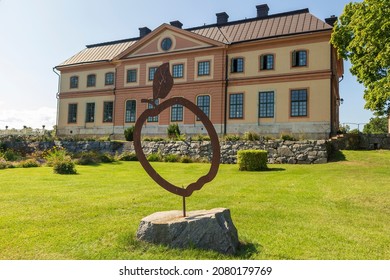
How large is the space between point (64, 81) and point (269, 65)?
22.3 m

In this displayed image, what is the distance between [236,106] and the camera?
28.4 metres

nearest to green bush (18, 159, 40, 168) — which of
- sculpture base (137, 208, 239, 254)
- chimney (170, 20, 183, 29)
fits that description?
sculpture base (137, 208, 239, 254)

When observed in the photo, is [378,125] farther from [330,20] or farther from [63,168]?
[63,168]

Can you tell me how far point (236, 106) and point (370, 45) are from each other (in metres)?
13.9

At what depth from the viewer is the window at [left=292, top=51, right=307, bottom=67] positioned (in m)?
25.8

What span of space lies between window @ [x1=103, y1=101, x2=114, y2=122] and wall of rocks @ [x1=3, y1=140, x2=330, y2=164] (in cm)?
856

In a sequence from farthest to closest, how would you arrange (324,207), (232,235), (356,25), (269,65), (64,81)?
(64,81) → (269,65) → (356,25) → (324,207) → (232,235)

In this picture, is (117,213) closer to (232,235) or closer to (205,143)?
(232,235)

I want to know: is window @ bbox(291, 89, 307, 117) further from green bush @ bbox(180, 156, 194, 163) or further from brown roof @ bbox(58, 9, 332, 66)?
green bush @ bbox(180, 156, 194, 163)

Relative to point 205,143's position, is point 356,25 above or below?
above

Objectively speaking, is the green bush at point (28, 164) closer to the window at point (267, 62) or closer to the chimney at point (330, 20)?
the window at point (267, 62)

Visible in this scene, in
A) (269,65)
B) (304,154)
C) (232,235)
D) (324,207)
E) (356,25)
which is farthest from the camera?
(269,65)

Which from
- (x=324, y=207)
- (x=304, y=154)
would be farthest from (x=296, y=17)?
(x=324, y=207)

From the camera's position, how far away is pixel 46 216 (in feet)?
22.5
